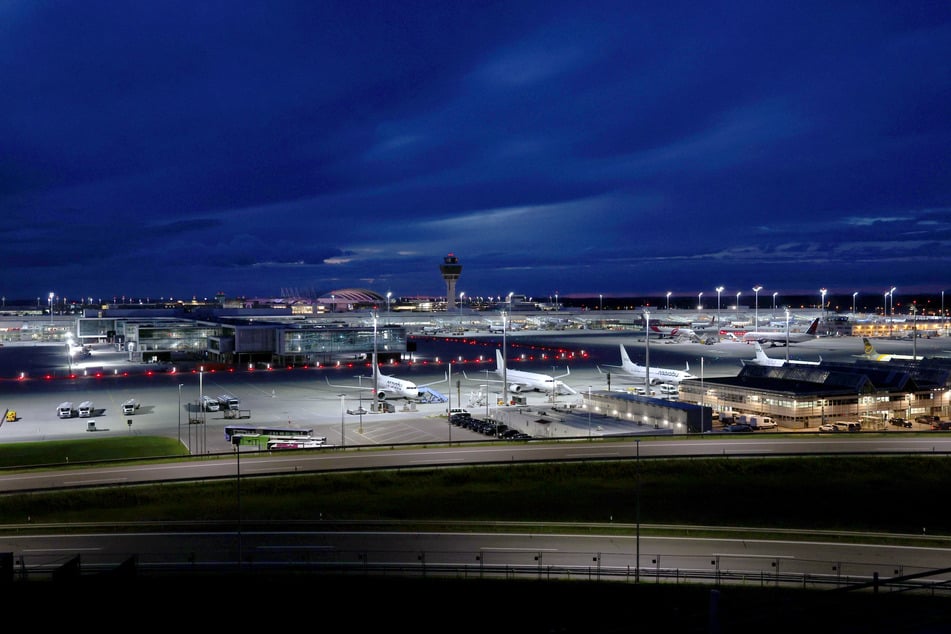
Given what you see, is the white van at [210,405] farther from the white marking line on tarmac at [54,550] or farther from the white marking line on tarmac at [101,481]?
the white marking line on tarmac at [54,550]

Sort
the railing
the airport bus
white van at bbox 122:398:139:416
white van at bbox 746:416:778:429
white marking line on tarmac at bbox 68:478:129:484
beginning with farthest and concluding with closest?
1. white van at bbox 122:398:139:416
2. white van at bbox 746:416:778:429
3. the airport bus
4. white marking line on tarmac at bbox 68:478:129:484
5. the railing

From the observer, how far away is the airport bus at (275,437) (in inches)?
1770

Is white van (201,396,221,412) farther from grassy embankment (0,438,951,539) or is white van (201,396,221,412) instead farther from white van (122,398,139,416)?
grassy embankment (0,438,951,539)

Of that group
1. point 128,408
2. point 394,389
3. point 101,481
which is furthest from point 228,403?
point 101,481

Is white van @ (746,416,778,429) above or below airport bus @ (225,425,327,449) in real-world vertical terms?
below

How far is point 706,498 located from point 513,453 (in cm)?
1235

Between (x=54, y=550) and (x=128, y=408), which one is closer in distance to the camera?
(x=54, y=550)

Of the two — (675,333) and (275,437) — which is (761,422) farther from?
(675,333)

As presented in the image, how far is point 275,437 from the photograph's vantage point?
4519 centimetres

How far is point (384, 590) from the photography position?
72.1 ft

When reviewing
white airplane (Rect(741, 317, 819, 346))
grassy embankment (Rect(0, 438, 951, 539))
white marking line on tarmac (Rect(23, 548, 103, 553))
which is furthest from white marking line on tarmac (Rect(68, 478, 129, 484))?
white airplane (Rect(741, 317, 819, 346))

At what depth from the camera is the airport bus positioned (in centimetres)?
4497

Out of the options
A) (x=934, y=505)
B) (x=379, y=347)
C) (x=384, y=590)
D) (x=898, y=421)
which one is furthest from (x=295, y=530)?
(x=379, y=347)

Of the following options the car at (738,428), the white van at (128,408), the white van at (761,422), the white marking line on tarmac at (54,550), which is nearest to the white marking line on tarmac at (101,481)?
the white marking line on tarmac at (54,550)
